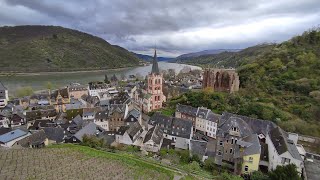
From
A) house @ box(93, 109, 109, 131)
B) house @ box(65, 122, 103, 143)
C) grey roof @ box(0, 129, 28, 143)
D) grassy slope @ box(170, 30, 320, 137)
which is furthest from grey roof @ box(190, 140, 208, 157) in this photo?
grey roof @ box(0, 129, 28, 143)

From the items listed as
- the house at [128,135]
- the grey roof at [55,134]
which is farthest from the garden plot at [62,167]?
the house at [128,135]

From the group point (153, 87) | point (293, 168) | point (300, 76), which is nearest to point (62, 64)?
point (153, 87)

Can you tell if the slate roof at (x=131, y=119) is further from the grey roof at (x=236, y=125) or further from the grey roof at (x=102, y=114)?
the grey roof at (x=236, y=125)

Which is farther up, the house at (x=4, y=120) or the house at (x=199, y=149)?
the house at (x=4, y=120)

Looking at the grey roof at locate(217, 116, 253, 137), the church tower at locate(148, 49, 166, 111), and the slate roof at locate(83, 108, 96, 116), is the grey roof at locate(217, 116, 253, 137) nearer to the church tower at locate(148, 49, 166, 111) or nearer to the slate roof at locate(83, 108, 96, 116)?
the church tower at locate(148, 49, 166, 111)

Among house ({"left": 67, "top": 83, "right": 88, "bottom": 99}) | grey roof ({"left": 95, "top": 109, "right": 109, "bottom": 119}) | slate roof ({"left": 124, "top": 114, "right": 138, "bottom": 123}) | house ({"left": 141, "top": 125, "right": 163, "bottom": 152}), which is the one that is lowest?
house ({"left": 141, "top": 125, "right": 163, "bottom": 152})

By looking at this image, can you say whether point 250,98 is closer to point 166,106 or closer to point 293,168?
point 166,106

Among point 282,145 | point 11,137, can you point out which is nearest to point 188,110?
point 282,145
